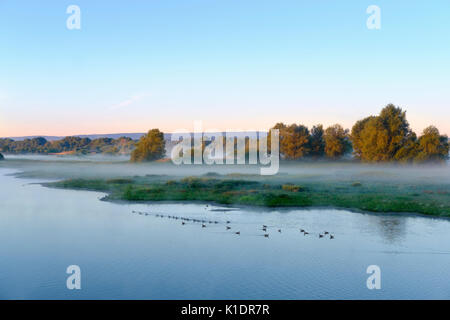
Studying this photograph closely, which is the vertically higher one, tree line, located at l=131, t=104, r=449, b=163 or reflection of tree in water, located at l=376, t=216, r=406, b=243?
tree line, located at l=131, t=104, r=449, b=163

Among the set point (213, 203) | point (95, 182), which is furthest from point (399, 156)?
point (95, 182)

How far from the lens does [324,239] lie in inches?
915

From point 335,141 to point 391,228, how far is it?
2260 inches

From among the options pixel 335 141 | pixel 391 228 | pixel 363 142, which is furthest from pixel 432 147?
pixel 391 228

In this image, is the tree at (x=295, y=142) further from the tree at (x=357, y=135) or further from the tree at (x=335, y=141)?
the tree at (x=357, y=135)

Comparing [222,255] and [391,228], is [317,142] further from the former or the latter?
[222,255]

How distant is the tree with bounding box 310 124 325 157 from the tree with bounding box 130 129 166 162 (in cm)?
3355

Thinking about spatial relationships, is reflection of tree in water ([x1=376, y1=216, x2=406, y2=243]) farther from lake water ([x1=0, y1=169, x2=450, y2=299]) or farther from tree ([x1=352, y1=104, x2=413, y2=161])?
tree ([x1=352, y1=104, x2=413, y2=161])

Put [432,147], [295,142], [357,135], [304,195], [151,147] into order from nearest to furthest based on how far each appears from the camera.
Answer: [304,195] < [432,147] < [357,135] < [295,142] < [151,147]

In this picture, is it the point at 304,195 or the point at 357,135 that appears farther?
the point at 357,135

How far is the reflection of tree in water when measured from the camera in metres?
23.4

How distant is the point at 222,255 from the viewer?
20.2m

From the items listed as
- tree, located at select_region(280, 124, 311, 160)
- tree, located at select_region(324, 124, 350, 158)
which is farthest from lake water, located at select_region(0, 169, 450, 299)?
tree, located at select_region(324, 124, 350, 158)
